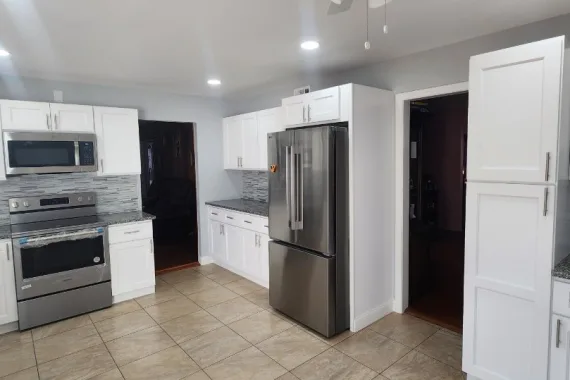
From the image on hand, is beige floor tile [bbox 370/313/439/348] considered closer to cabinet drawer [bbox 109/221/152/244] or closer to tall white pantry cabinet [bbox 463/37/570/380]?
tall white pantry cabinet [bbox 463/37/570/380]

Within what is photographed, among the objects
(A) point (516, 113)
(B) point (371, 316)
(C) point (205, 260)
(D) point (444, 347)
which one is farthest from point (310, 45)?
(C) point (205, 260)

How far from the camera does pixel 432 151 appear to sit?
6336mm

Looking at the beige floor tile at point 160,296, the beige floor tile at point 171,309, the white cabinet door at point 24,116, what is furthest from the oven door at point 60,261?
the white cabinet door at point 24,116

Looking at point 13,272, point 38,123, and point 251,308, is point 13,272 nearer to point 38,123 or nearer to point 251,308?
point 38,123

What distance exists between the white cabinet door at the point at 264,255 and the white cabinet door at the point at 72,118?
224cm

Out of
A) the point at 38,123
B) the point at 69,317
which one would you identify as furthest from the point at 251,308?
the point at 38,123

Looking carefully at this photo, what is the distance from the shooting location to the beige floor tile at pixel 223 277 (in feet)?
14.4

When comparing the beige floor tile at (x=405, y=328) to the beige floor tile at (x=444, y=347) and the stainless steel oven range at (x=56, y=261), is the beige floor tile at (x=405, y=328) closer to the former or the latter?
the beige floor tile at (x=444, y=347)

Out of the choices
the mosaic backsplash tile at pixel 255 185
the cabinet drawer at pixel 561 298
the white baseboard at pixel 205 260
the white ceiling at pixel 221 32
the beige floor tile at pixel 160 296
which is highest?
the white ceiling at pixel 221 32

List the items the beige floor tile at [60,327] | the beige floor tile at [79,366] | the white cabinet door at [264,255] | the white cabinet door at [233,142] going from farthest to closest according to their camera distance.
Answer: the white cabinet door at [233,142] < the white cabinet door at [264,255] < the beige floor tile at [60,327] < the beige floor tile at [79,366]

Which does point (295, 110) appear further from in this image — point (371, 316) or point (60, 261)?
point (60, 261)

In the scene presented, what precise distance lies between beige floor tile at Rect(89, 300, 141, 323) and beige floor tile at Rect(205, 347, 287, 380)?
150 cm

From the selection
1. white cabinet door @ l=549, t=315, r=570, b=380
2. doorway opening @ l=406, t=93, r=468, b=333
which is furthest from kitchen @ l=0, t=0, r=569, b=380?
doorway opening @ l=406, t=93, r=468, b=333

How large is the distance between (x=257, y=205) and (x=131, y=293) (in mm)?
1841
